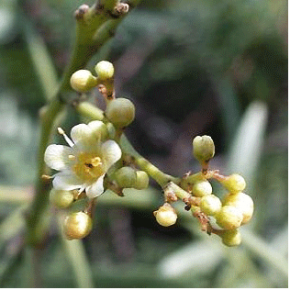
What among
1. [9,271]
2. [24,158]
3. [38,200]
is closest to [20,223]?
[9,271]

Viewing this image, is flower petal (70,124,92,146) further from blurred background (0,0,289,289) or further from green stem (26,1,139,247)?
blurred background (0,0,289,289)

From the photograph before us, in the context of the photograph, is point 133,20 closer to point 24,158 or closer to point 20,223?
point 24,158

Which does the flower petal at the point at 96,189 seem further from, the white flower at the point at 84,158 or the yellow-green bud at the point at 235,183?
the yellow-green bud at the point at 235,183

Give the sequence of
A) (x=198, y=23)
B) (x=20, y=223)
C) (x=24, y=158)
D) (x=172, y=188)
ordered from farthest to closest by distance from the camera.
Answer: (x=198, y=23)
(x=24, y=158)
(x=20, y=223)
(x=172, y=188)

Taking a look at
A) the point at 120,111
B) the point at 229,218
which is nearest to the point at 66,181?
the point at 120,111

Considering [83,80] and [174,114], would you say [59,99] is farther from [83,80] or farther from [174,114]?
[174,114]

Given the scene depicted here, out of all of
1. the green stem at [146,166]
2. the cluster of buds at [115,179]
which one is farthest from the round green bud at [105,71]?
the green stem at [146,166]
